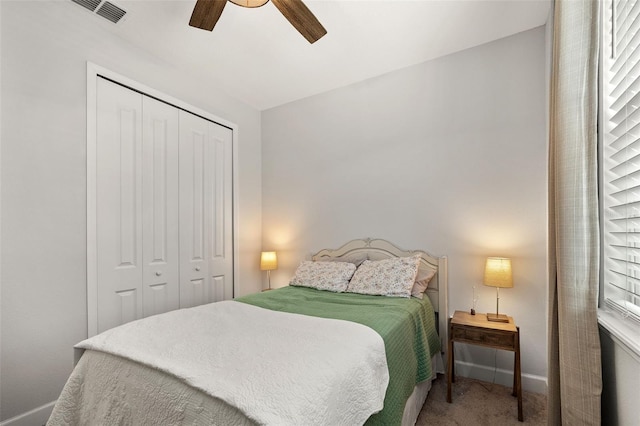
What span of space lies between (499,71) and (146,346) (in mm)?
3107

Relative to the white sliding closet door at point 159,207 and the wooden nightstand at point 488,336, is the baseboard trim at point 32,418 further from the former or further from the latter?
the wooden nightstand at point 488,336

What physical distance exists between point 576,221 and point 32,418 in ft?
10.5

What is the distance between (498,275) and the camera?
2.29 metres

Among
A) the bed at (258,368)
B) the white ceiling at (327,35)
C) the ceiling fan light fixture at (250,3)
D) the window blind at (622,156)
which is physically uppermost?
the white ceiling at (327,35)

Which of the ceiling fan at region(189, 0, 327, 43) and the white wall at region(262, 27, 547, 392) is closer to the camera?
the ceiling fan at region(189, 0, 327, 43)

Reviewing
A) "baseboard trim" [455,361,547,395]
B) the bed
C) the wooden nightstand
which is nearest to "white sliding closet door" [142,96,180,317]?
the bed

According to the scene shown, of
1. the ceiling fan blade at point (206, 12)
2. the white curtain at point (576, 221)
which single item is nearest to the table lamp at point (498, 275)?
the white curtain at point (576, 221)

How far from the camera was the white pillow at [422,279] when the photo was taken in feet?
8.19

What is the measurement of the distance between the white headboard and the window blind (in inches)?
52.4

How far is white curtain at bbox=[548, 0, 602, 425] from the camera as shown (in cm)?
123

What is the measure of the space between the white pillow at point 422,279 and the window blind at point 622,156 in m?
1.28

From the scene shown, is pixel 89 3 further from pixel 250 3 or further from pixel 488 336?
pixel 488 336

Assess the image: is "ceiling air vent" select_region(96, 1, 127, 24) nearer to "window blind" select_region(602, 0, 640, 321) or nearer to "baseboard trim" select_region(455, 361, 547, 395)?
"window blind" select_region(602, 0, 640, 321)

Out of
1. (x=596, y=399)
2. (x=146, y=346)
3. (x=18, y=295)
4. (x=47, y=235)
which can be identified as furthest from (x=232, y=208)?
(x=596, y=399)
